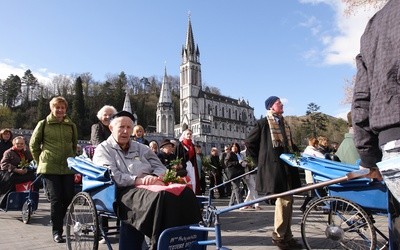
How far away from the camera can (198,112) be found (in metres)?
128

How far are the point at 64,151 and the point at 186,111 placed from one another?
12228 centimetres

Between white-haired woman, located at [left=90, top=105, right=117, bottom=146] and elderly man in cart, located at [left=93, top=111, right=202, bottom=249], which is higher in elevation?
white-haired woman, located at [left=90, top=105, right=117, bottom=146]

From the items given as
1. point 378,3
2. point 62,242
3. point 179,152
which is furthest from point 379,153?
point 378,3

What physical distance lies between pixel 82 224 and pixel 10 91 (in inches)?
4242

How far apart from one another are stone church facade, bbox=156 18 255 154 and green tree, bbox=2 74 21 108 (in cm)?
3994

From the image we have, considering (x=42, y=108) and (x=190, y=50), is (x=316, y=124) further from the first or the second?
(x=190, y=50)

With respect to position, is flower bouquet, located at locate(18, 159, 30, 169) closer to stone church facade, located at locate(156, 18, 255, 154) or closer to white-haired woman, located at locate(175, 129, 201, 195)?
white-haired woman, located at locate(175, 129, 201, 195)

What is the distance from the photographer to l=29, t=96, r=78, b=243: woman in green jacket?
6.33m

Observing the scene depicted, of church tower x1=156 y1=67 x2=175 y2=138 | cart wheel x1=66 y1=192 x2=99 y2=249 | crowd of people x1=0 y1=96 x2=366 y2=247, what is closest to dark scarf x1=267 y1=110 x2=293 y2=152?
crowd of people x1=0 y1=96 x2=366 y2=247

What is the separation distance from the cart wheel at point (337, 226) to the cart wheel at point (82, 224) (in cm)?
267

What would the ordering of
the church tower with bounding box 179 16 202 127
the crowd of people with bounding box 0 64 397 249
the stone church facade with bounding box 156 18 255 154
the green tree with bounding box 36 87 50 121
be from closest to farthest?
the crowd of people with bounding box 0 64 397 249 < the green tree with bounding box 36 87 50 121 < the stone church facade with bounding box 156 18 255 154 < the church tower with bounding box 179 16 202 127

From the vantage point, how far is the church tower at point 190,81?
127312 millimetres

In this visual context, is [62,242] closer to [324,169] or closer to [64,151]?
[64,151]

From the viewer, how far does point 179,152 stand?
29.4 ft
